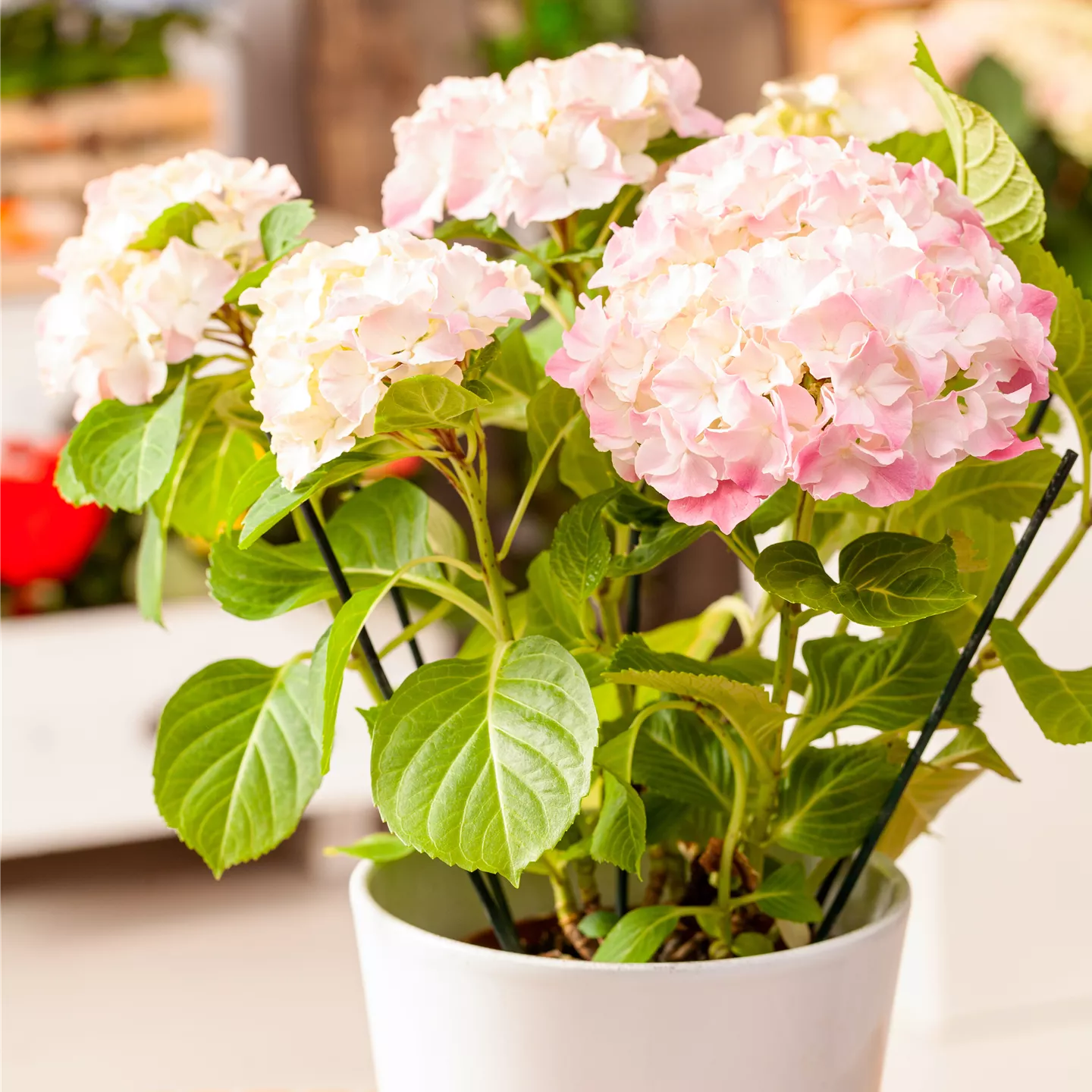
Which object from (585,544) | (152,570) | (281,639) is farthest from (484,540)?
(281,639)

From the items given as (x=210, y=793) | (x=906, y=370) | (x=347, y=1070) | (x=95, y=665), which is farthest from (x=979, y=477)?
(x=95, y=665)

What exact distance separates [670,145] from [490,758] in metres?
0.18

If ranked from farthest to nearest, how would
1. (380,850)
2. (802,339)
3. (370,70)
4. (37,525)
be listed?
(370,70) < (37,525) < (380,850) < (802,339)

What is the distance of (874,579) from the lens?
28 centimetres

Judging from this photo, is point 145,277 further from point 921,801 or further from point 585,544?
point 921,801

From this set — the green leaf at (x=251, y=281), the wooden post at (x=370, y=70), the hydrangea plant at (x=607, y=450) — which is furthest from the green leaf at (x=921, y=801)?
the wooden post at (x=370, y=70)

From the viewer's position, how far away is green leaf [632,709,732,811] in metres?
0.33

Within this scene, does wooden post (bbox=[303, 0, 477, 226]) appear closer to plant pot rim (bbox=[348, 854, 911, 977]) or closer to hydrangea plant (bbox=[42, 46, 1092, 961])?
hydrangea plant (bbox=[42, 46, 1092, 961])

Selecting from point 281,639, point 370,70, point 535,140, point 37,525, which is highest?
point 535,140

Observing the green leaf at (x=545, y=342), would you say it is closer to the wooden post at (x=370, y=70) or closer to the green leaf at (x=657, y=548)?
the green leaf at (x=657, y=548)

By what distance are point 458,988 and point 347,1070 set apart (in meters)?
0.61

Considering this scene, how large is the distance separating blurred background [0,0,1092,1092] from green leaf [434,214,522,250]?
11 centimetres

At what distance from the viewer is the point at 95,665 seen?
3.78ft

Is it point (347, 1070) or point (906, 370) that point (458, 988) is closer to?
point (906, 370)
